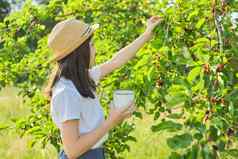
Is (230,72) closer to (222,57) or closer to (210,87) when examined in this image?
(222,57)

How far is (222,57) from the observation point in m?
2.61

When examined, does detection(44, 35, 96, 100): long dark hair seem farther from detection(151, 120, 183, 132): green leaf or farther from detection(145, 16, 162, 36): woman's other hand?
detection(145, 16, 162, 36): woman's other hand

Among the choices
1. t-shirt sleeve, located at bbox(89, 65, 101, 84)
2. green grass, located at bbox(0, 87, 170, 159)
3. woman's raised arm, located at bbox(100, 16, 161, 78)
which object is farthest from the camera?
green grass, located at bbox(0, 87, 170, 159)

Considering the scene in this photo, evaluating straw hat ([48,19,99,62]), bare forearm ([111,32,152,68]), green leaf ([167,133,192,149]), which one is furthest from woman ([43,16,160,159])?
bare forearm ([111,32,152,68])

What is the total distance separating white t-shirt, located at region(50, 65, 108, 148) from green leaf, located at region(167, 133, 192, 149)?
512 mm

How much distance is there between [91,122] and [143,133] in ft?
18.2

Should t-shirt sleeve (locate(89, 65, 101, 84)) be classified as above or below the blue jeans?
above

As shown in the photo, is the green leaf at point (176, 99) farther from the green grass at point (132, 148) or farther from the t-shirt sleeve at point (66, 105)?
the green grass at point (132, 148)

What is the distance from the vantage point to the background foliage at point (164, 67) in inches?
88.0

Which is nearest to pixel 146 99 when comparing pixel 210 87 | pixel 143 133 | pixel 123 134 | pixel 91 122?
pixel 123 134

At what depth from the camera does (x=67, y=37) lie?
8.80ft

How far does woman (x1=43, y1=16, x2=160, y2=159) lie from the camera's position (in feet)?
8.16

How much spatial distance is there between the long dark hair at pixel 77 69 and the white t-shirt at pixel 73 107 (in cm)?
2

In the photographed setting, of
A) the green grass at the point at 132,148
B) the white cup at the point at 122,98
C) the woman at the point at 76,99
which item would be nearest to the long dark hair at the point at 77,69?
the woman at the point at 76,99
